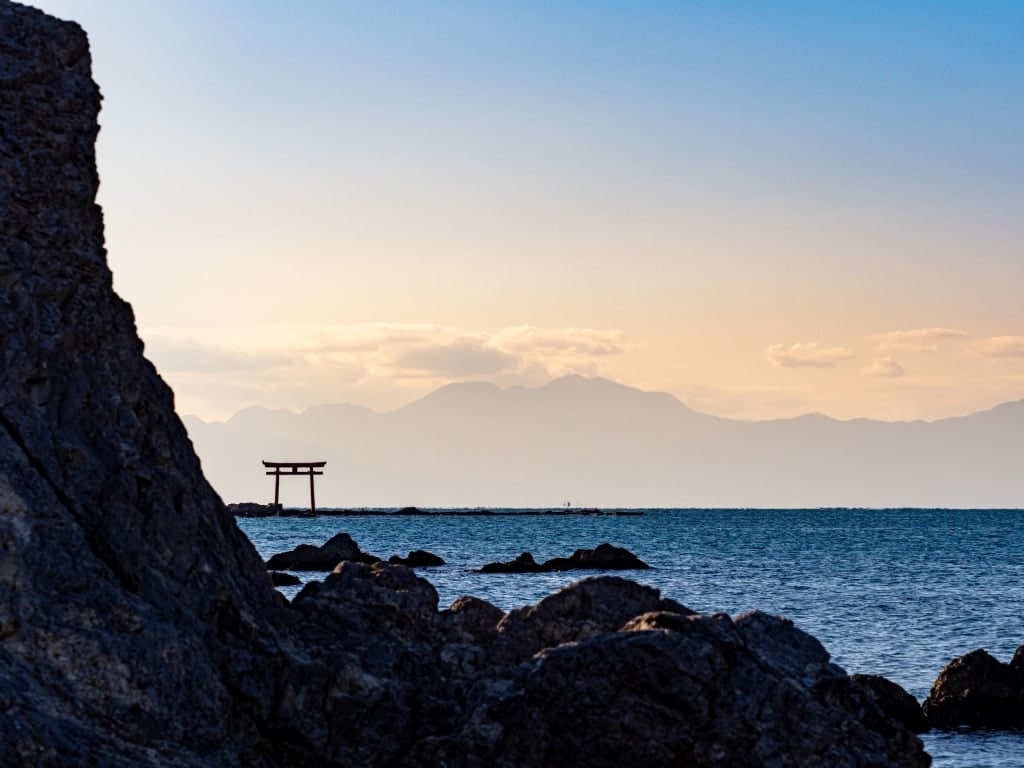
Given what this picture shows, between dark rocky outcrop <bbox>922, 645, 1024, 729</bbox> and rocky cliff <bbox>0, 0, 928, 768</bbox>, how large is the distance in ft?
48.8

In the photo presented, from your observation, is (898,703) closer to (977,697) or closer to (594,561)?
(977,697)

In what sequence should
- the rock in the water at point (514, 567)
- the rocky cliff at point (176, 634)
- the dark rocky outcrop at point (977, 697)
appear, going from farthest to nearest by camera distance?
1. the rock in the water at point (514, 567)
2. the dark rocky outcrop at point (977, 697)
3. the rocky cliff at point (176, 634)

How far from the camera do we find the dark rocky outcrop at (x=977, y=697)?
119 feet

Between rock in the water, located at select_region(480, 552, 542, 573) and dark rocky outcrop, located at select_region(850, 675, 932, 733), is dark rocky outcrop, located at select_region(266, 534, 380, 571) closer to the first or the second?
rock in the water, located at select_region(480, 552, 542, 573)

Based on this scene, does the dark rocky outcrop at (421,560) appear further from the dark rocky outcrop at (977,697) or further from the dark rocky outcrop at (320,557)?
the dark rocky outcrop at (977,697)

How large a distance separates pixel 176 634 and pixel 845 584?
7312cm

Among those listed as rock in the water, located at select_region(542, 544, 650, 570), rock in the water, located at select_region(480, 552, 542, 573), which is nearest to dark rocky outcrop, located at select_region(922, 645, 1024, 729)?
rock in the water, located at select_region(480, 552, 542, 573)

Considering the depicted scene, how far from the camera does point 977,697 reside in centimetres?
3650

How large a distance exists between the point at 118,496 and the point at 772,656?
1111 centimetres

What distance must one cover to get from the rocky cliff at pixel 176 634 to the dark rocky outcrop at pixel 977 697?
1486 cm

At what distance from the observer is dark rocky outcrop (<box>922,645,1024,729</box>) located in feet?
119

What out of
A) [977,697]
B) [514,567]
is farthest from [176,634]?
[514,567]

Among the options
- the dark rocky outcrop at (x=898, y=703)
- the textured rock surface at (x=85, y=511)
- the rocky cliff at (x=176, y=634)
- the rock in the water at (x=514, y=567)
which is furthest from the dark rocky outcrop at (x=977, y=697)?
the rock in the water at (x=514, y=567)

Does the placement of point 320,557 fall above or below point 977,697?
above
